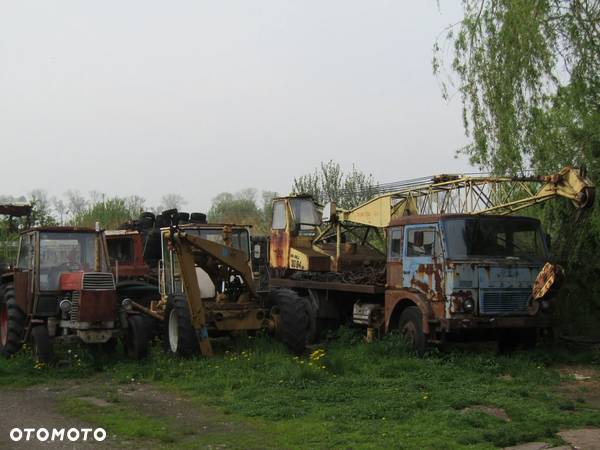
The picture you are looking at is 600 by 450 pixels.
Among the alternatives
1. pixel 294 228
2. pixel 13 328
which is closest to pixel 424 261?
pixel 294 228

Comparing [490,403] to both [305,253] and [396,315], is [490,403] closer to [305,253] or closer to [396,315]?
[396,315]

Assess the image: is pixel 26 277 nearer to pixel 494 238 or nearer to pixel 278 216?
pixel 278 216

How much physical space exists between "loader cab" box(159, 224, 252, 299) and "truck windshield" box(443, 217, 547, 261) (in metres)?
3.56

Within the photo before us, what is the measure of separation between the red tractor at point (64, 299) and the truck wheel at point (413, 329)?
4339 millimetres

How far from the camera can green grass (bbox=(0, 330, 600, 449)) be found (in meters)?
7.92

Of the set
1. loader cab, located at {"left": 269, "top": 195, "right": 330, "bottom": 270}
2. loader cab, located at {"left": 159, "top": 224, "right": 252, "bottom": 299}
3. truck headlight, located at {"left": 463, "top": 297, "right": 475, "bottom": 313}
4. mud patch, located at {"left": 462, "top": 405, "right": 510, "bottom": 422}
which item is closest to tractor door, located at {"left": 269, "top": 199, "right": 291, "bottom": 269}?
loader cab, located at {"left": 269, "top": 195, "right": 330, "bottom": 270}

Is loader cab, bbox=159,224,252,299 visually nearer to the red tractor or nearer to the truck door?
the red tractor

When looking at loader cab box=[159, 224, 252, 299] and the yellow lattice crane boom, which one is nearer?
the yellow lattice crane boom

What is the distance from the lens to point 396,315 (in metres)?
13.9

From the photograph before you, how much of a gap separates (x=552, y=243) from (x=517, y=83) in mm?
3190

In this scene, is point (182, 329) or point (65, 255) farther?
point (65, 255)

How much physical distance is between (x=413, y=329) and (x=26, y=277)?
6421 mm

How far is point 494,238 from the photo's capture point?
1281 cm

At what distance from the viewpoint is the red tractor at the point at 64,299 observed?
11883mm
